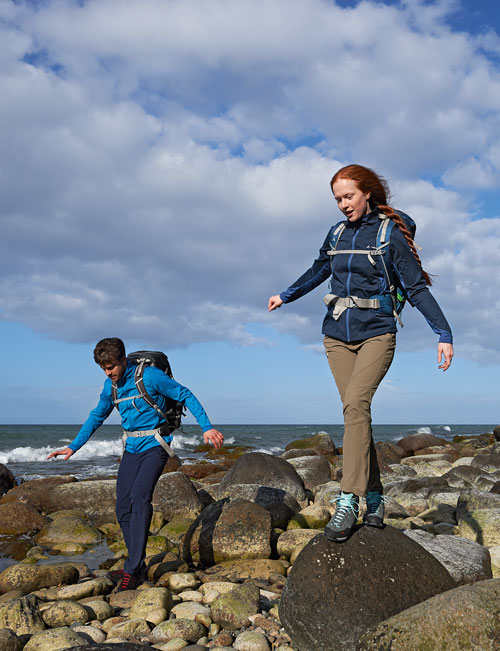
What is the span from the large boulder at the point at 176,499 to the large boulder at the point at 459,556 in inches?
198

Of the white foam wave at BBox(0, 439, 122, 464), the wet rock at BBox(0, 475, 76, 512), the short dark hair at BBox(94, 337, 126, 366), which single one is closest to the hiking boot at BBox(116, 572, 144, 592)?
the short dark hair at BBox(94, 337, 126, 366)

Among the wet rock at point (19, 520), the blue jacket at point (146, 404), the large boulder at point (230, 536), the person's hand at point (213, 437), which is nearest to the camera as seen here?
the person's hand at point (213, 437)

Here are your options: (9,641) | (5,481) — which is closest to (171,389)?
(9,641)

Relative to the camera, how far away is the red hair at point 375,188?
4652 mm

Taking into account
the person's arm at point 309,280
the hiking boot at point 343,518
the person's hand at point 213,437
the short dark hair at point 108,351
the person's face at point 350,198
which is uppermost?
the person's face at point 350,198

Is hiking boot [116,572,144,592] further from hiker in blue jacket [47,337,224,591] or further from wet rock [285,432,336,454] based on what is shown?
wet rock [285,432,336,454]

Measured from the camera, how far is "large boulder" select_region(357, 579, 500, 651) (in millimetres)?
3588

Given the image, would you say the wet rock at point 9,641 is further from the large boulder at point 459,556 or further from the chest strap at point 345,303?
the chest strap at point 345,303

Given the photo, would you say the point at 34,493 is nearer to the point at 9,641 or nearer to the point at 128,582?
the point at 128,582

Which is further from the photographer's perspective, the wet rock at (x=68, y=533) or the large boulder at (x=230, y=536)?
the wet rock at (x=68, y=533)

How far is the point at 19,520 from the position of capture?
10.2m

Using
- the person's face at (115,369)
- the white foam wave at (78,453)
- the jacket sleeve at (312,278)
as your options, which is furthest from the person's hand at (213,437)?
the white foam wave at (78,453)

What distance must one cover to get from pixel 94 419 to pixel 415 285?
394 centimetres

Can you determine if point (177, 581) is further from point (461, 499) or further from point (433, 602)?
point (461, 499)
